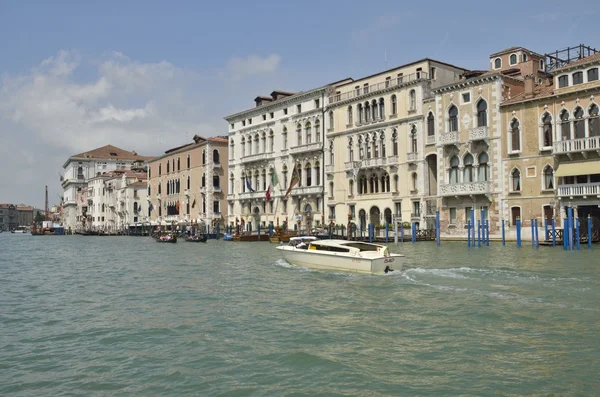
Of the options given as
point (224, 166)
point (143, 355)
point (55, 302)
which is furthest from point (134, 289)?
point (224, 166)

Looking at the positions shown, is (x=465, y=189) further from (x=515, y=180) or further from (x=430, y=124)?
(x=430, y=124)

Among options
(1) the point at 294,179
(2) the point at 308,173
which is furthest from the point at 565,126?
(2) the point at 308,173

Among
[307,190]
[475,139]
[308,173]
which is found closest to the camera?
[475,139]

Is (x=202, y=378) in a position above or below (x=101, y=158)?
below

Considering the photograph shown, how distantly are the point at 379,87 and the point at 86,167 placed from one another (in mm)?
78666

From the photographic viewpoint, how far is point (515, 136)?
3322 centimetres

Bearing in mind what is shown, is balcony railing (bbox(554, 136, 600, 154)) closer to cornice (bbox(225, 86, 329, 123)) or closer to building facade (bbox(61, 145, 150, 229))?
cornice (bbox(225, 86, 329, 123))

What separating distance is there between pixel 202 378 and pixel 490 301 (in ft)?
21.6

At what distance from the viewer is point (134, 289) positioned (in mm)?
15484

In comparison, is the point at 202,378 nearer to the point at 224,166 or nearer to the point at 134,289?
the point at 134,289

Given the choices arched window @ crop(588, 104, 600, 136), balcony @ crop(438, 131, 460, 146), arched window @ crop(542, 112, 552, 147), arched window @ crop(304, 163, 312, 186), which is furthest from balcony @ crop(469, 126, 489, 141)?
arched window @ crop(304, 163, 312, 186)

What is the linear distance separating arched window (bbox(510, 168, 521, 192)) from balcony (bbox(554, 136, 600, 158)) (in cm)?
280

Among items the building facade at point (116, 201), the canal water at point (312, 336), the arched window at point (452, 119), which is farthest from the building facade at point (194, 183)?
the canal water at point (312, 336)

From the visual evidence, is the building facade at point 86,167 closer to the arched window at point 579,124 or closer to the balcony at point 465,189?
the balcony at point 465,189
